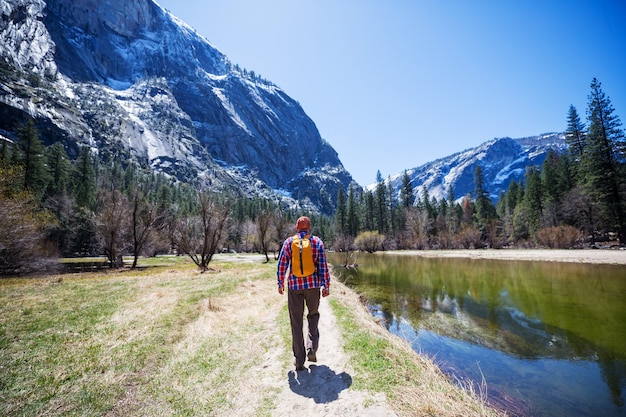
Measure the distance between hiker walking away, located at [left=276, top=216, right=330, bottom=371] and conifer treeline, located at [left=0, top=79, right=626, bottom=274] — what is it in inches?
953

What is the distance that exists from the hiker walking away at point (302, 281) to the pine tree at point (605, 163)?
51.2 meters

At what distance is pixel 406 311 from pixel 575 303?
354 inches

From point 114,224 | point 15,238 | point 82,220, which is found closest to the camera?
point 15,238

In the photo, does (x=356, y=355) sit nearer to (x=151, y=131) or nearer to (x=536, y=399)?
(x=536, y=399)

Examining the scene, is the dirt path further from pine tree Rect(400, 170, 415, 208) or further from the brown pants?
pine tree Rect(400, 170, 415, 208)

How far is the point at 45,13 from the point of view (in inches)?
7736

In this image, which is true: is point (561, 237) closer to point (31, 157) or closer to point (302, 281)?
point (302, 281)

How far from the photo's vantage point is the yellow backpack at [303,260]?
5.28 m

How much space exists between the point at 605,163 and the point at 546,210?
1610cm

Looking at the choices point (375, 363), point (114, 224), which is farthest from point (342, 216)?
point (375, 363)

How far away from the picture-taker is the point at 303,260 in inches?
209

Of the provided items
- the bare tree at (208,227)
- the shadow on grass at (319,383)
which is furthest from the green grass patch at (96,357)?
the bare tree at (208,227)

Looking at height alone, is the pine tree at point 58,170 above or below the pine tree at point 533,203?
above

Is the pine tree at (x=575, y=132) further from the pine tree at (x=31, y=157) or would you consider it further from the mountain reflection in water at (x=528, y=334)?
the pine tree at (x=31, y=157)
